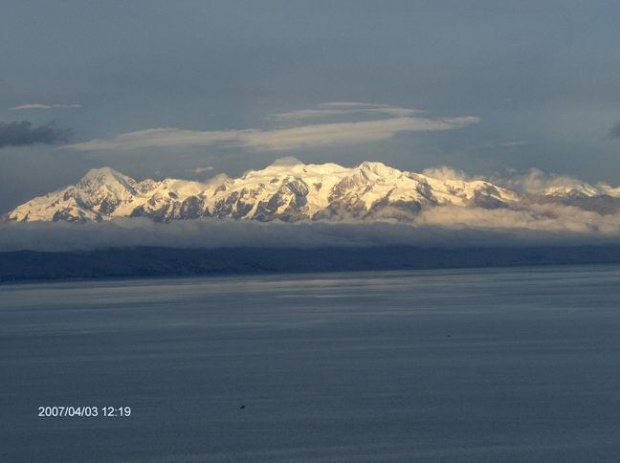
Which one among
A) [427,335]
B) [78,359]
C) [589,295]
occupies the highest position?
[78,359]

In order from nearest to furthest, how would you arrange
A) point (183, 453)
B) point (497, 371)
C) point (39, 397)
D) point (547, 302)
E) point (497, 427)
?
1. point (183, 453)
2. point (497, 427)
3. point (39, 397)
4. point (497, 371)
5. point (547, 302)

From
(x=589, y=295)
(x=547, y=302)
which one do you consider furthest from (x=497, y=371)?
(x=589, y=295)

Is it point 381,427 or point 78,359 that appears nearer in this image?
point 381,427

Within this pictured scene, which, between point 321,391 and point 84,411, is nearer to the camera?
point 84,411

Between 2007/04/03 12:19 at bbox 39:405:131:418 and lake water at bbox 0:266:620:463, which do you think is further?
2007/04/03 12:19 at bbox 39:405:131:418

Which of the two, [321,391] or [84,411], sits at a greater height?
[84,411]

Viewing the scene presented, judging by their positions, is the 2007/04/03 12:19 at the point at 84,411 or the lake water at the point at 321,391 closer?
the lake water at the point at 321,391

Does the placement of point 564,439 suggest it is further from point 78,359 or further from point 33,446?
point 78,359

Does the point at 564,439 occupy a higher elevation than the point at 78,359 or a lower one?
higher
